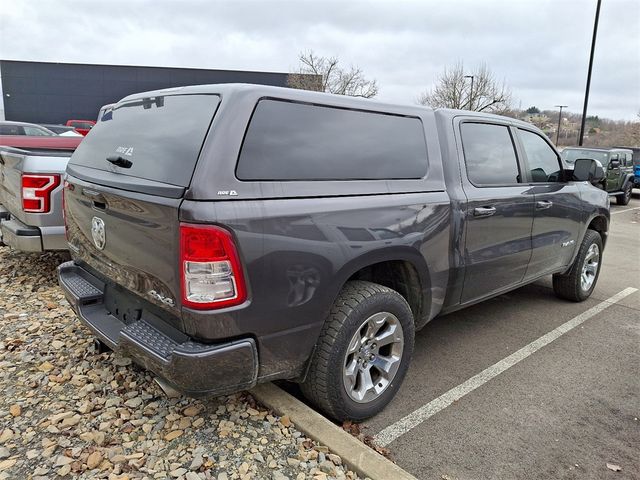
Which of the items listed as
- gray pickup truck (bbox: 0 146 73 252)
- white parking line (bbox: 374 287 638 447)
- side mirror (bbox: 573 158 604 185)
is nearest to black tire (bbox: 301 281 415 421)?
white parking line (bbox: 374 287 638 447)

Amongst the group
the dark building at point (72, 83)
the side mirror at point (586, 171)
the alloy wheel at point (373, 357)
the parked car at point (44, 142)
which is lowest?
the alloy wheel at point (373, 357)

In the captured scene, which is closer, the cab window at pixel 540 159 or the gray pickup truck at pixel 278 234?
the gray pickup truck at pixel 278 234

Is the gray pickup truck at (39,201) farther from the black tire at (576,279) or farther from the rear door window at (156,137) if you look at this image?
the black tire at (576,279)

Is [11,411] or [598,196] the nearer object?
[11,411]

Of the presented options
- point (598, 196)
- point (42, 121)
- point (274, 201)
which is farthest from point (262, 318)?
point (42, 121)

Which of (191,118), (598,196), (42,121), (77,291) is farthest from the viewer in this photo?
(42,121)

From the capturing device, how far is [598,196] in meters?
5.13

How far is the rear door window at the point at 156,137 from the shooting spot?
7.52 feet

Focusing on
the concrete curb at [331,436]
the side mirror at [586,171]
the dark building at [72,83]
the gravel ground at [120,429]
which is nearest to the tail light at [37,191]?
the gravel ground at [120,429]

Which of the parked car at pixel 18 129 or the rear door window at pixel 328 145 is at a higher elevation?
the parked car at pixel 18 129

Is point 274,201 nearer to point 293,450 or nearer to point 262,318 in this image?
point 262,318

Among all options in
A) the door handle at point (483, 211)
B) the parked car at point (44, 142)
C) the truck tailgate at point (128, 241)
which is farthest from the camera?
the parked car at point (44, 142)

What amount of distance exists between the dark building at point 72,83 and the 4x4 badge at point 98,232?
37.1 m

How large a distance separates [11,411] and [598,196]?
17.8 ft
